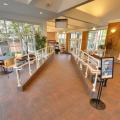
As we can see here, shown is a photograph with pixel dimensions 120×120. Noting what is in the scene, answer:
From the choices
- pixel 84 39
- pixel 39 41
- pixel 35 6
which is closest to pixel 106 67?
pixel 35 6

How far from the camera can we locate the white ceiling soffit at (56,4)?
3.97 metres

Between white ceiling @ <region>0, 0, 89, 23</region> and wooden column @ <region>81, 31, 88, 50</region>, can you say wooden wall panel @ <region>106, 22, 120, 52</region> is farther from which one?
white ceiling @ <region>0, 0, 89, 23</region>

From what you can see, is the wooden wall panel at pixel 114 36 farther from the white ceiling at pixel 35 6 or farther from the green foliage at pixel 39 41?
the green foliage at pixel 39 41

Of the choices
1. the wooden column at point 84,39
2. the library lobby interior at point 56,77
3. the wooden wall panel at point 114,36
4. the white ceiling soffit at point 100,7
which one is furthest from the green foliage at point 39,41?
the wooden column at point 84,39

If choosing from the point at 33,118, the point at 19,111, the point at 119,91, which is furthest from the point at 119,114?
the point at 19,111

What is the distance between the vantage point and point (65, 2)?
13.9ft

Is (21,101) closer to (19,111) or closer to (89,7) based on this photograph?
(19,111)

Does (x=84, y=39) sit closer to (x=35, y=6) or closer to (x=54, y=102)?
(x=35, y=6)

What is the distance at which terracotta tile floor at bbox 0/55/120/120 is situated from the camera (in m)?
2.15

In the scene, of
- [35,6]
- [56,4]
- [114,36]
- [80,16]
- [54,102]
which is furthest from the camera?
[114,36]

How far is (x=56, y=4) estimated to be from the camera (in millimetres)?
4445

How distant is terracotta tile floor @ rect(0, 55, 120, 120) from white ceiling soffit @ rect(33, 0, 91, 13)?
10.3ft

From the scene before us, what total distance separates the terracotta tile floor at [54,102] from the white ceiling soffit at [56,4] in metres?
3.12

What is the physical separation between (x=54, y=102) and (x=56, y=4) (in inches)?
159
